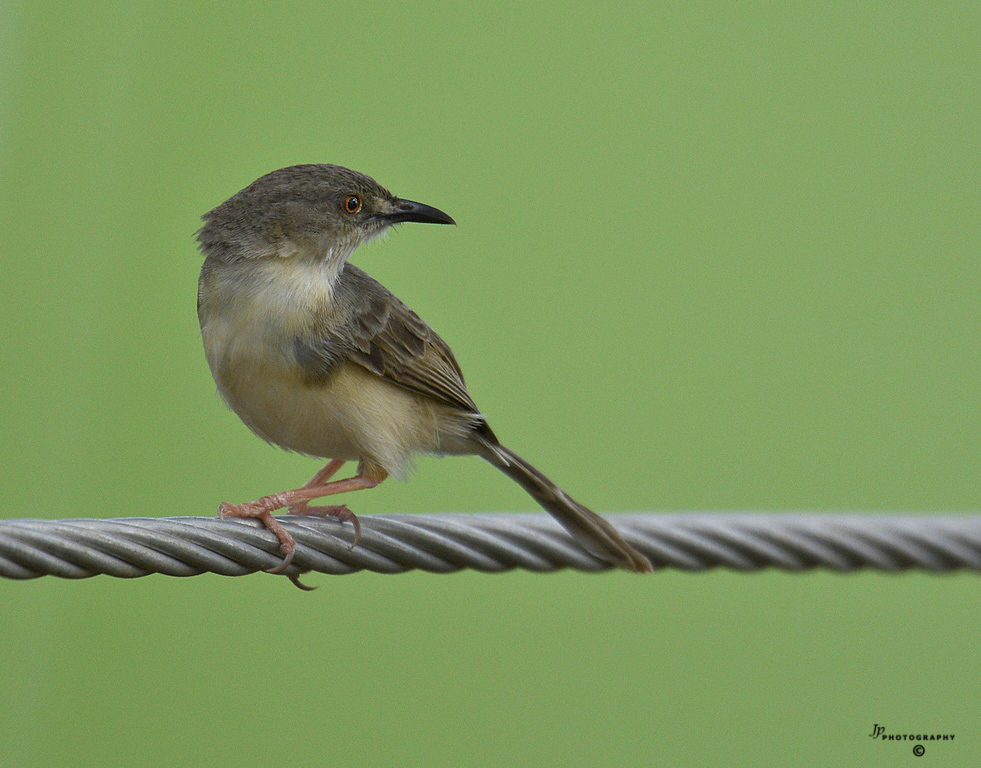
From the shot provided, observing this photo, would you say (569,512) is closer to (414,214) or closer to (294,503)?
(294,503)

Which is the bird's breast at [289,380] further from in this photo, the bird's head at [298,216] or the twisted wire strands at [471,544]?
the twisted wire strands at [471,544]

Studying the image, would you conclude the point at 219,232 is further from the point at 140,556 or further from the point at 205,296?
the point at 140,556

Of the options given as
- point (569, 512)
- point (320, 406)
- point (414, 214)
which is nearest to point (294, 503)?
point (320, 406)

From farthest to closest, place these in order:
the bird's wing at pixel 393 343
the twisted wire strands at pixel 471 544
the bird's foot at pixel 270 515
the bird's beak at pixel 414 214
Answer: the bird's beak at pixel 414 214 → the bird's wing at pixel 393 343 → the bird's foot at pixel 270 515 → the twisted wire strands at pixel 471 544

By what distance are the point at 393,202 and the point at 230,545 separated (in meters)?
2.03

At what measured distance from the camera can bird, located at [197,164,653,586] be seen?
3.82m

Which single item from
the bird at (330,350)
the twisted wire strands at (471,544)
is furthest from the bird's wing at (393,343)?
the twisted wire strands at (471,544)

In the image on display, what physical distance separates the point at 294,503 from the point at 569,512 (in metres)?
1.15

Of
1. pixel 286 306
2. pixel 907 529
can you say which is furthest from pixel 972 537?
pixel 286 306

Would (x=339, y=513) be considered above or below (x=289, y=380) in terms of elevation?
below

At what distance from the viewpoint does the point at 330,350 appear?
3865mm

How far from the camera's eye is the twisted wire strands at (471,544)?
2.63m

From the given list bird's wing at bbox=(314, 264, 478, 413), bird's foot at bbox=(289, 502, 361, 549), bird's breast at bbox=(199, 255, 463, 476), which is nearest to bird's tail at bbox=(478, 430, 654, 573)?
bird's wing at bbox=(314, 264, 478, 413)

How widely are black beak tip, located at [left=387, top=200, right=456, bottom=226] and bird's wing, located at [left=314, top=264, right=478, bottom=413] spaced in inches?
12.3
